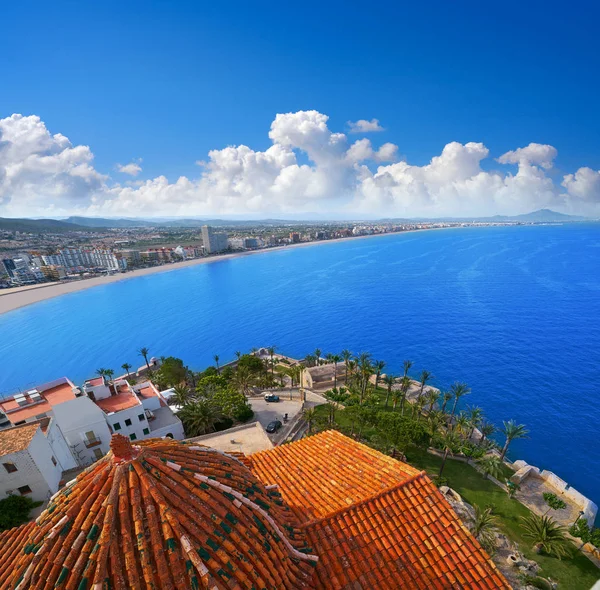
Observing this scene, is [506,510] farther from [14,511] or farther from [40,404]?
[40,404]

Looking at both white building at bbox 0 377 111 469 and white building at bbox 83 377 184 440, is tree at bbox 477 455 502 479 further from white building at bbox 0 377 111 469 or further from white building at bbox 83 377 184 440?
white building at bbox 0 377 111 469

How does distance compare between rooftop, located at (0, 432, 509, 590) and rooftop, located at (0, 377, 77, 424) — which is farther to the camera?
rooftop, located at (0, 377, 77, 424)

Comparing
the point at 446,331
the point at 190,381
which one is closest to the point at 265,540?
the point at 190,381

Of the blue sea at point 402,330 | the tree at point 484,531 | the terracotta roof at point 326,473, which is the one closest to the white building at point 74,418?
the terracotta roof at point 326,473

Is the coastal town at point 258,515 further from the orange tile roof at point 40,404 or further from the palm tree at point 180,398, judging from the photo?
the palm tree at point 180,398

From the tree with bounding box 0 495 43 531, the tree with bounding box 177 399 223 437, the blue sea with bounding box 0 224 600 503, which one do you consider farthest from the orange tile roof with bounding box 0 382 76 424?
the blue sea with bounding box 0 224 600 503

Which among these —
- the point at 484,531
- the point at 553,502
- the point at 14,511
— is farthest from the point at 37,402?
the point at 553,502
